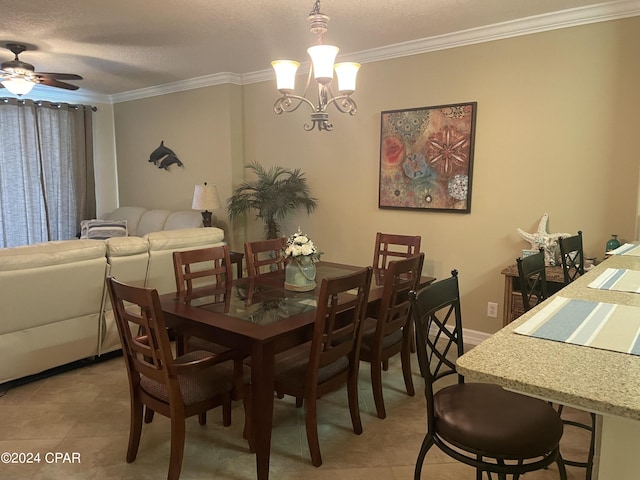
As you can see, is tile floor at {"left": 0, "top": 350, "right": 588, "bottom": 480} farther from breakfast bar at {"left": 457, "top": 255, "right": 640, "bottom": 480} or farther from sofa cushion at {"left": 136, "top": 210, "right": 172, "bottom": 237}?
sofa cushion at {"left": 136, "top": 210, "right": 172, "bottom": 237}

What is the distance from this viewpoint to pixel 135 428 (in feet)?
7.14

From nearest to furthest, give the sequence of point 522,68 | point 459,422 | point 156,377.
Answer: point 459,422
point 156,377
point 522,68

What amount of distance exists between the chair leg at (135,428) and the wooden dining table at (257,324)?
39cm

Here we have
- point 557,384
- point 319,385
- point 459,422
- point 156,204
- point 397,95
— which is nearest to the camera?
point 557,384

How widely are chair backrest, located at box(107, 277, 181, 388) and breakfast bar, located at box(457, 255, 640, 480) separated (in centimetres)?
124

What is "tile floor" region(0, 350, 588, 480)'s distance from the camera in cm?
215

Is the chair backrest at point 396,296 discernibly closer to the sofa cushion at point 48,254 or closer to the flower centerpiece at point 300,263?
the flower centerpiece at point 300,263

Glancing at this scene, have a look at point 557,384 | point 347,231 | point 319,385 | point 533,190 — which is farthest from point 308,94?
point 557,384

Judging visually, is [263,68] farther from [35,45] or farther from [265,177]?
[35,45]

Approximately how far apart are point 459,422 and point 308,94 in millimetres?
3890

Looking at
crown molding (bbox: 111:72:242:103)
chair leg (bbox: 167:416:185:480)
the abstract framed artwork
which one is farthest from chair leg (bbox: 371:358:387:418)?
crown molding (bbox: 111:72:242:103)

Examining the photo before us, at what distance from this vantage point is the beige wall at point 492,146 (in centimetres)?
314

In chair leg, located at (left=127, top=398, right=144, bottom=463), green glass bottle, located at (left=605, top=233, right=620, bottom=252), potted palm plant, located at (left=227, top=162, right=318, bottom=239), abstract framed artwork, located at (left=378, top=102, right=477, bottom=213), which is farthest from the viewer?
potted palm plant, located at (left=227, top=162, right=318, bottom=239)

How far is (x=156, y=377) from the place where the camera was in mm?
1936
